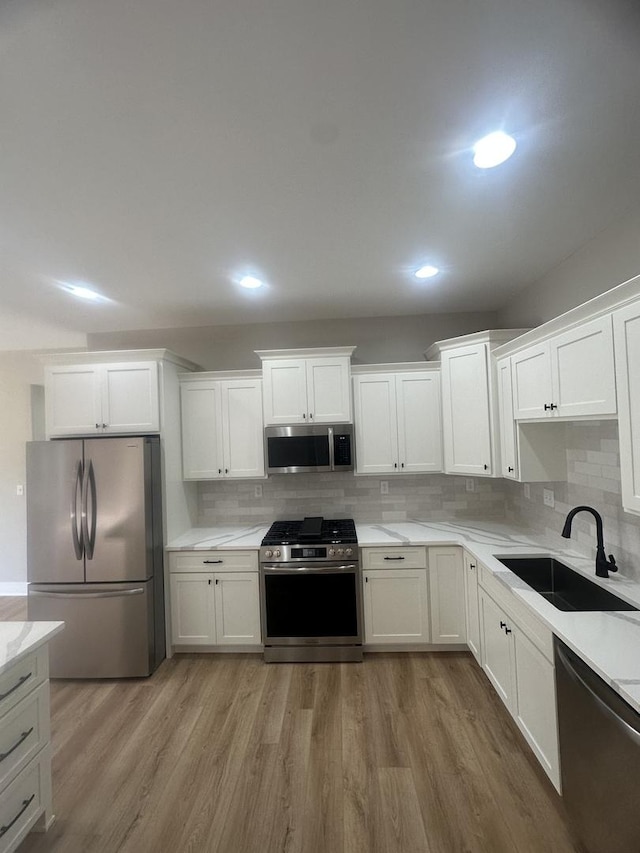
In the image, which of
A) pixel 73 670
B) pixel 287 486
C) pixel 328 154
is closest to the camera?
pixel 328 154

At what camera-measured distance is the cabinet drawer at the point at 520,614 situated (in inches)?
Result: 62.0

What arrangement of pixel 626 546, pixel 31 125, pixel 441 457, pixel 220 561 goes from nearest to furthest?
1. pixel 31 125
2. pixel 626 546
3. pixel 220 561
4. pixel 441 457

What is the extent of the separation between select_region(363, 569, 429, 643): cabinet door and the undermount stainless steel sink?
703 millimetres

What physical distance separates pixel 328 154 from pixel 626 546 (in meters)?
2.29

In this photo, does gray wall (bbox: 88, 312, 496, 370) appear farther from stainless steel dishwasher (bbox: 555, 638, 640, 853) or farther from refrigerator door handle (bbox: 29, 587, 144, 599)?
stainless steel dishwasher (bbox: 555, 638, 640, 853)

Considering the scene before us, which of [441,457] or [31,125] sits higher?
[31,125]

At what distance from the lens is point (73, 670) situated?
266cm

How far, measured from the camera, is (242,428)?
3.19m

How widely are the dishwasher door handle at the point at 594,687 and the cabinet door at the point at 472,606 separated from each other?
103 centimetres

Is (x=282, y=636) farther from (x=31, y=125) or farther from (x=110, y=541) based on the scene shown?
(x=31, y=125)

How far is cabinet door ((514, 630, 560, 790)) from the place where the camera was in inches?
60.9

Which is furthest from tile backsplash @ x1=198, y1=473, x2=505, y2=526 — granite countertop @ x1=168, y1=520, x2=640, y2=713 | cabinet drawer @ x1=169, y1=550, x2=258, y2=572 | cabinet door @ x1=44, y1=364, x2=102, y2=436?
cabinet door @ x1=44, y1=364, x2=102, y2=436

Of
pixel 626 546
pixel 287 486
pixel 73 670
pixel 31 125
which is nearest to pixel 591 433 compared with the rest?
pixel 626 546

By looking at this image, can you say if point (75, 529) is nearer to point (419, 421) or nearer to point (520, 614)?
point (419, 421)
